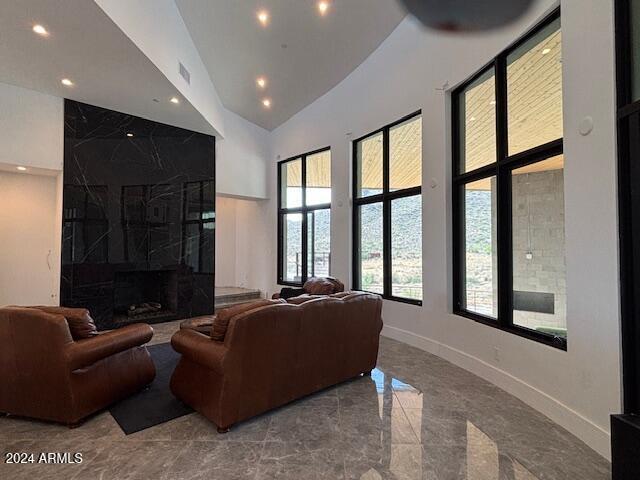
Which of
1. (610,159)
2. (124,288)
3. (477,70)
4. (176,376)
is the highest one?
(477,70)

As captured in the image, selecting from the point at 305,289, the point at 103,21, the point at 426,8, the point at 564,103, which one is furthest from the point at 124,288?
the point at 564,103

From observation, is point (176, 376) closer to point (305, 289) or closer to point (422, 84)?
point (305, 289)

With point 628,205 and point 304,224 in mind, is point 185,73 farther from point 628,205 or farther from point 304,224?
point 628,205

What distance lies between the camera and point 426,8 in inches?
158

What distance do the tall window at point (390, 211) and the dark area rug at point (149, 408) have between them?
333 cm

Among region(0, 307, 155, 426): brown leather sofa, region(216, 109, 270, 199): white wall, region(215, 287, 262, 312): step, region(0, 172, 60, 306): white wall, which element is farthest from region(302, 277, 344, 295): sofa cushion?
region(0, 172, 60, 306): white wall

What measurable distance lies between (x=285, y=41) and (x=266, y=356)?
179 inches

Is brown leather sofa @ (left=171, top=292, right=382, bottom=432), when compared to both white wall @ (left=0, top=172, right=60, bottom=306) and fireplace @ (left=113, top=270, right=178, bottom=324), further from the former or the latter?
white wall @ (left=0, top=172, right=60, bottom=306)

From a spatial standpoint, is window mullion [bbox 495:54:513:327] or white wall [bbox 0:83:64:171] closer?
window mullion [bbox 495:54:513:327]

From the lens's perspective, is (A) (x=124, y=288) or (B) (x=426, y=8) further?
(A) (x=124, y=288)

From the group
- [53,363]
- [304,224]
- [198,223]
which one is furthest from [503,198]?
[198,223]

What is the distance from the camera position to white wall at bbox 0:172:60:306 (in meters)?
5.32

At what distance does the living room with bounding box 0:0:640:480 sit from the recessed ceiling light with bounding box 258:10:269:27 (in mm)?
44

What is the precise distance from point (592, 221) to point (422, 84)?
3020 millimetres
